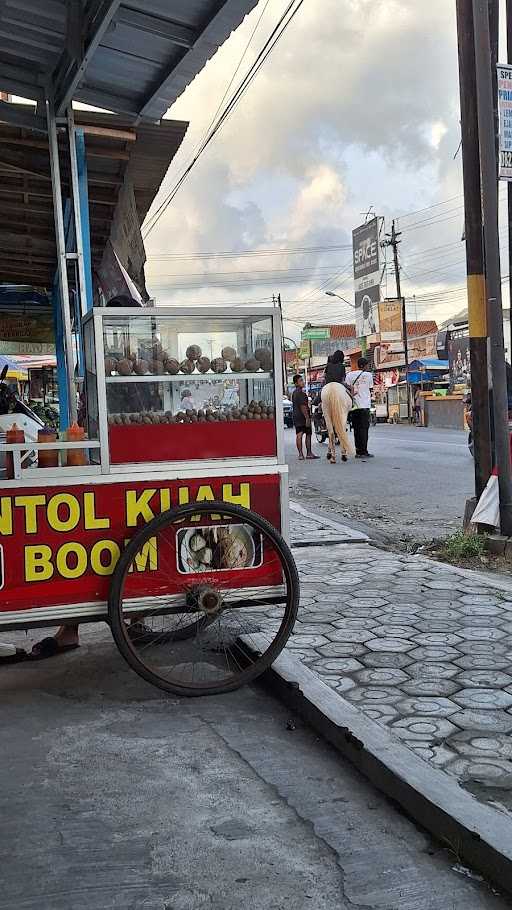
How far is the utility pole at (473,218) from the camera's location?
6.41 metres

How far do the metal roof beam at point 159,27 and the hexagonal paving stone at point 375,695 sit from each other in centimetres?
348

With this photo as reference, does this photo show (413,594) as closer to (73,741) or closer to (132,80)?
(73,741)

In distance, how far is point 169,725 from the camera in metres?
3.46

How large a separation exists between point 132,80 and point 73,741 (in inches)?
154

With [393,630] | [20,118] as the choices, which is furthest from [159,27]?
[393,630]

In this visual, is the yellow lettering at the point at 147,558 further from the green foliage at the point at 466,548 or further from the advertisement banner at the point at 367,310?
the advertisement banner at the point at 367,310

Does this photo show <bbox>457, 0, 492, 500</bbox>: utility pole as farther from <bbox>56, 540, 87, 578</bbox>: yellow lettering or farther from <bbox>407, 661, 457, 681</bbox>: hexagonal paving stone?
<bbox>56, 540, 87, 578</bbox>: yellow lettering

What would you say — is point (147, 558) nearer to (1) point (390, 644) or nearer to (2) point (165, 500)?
(2) point (165, 500)

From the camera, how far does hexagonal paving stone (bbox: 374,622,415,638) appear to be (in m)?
4.40

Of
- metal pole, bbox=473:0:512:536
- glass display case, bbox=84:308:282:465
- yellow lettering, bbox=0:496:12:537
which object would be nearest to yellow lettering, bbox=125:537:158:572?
glass display case, bbox=84:308:282:465

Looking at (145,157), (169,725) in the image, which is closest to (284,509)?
(169,725)

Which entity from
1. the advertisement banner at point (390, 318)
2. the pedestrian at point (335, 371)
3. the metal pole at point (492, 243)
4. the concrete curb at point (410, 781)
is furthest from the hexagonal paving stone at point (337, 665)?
the advertisement banner at point (390, 318)

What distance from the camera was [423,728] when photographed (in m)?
3.18

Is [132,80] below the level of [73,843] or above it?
above
